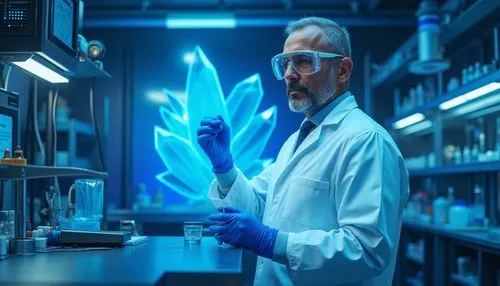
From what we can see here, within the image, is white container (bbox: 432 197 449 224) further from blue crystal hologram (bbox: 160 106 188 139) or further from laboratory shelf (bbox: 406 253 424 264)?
blue crystal hologram (bbox: 160 106 188 139)

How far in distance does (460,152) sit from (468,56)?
880mm

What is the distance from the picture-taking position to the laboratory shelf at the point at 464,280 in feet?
11.3

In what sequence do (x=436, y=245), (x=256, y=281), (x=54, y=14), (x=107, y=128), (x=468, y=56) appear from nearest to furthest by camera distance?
(x=54, y=14) → (x=256, y=281) → (x=436, y=245) → (x=468, y=56) → (x=107, y=128)

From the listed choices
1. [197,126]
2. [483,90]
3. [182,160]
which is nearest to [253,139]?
[197,126]

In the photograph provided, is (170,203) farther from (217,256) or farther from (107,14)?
(217,256)

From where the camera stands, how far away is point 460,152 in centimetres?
410

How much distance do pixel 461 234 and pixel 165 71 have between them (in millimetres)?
3567

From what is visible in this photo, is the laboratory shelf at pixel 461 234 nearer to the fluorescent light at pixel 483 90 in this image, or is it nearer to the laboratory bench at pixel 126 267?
the fluorescent light at pixel 483 90

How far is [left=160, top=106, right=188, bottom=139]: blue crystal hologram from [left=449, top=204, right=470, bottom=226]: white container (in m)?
2.62

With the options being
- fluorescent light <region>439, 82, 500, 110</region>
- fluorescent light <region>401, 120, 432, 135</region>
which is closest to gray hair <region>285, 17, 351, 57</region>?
fluorescent light <region>439, 82, 500, 110</region>

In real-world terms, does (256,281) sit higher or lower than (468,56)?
lower

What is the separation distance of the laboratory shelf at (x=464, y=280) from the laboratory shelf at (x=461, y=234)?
27 centimetres

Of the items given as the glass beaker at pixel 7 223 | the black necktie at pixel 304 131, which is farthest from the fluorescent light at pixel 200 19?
the glass beaker at pixel 7 223

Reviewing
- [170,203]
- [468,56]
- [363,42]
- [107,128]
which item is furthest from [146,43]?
[468,56]
